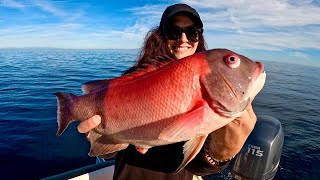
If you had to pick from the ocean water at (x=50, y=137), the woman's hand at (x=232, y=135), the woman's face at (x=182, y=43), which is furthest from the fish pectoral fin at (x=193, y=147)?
the ocean water at (x=50, y=137)

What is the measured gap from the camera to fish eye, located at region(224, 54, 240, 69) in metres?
1.75

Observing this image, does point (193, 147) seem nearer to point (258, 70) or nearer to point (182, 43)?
point (258, 70)

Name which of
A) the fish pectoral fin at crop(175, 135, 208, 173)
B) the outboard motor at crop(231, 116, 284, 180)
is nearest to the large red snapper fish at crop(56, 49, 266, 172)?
the fish pectoral fin at crop(175, 135, 208, 173)

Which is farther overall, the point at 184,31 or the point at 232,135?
the point at 184,31

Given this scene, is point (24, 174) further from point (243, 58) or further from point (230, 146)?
point (243, 58)

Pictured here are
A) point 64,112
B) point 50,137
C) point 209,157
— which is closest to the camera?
point 64,112

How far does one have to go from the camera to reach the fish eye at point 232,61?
1754mm

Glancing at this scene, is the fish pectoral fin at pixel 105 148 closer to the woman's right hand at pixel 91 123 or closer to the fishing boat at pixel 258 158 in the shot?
the woman's right hand at pixel 91 123

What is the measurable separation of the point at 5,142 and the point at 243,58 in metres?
8.37

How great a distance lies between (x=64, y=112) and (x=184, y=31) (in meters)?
1.49

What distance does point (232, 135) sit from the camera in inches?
81.7

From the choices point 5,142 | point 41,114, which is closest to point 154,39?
point 5,142

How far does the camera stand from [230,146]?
219cm

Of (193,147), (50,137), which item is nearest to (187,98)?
(193,147)
